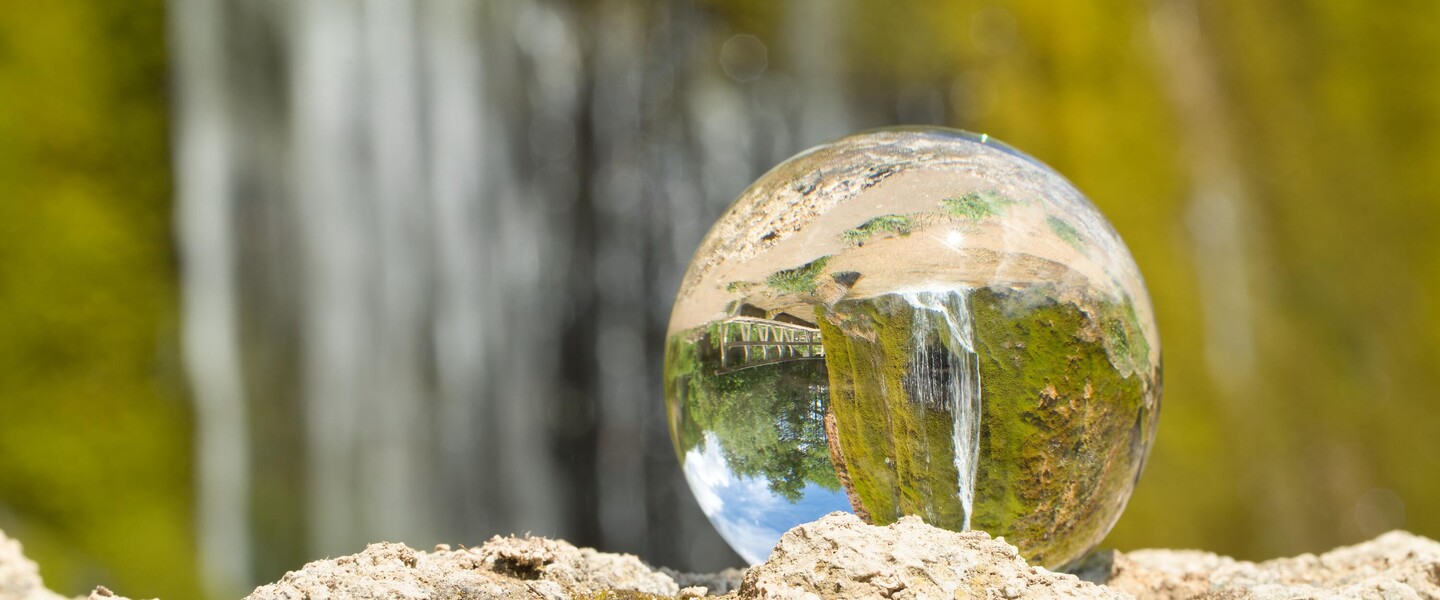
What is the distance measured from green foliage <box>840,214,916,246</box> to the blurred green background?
4659mm

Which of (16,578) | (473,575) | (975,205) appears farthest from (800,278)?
(16,578)

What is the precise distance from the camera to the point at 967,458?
253cm

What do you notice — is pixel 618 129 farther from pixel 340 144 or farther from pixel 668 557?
pixel 668 557

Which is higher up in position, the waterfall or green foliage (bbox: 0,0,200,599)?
green foliage (bbox: 0,0,200,599)

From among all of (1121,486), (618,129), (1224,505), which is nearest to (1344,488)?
(1224,505)

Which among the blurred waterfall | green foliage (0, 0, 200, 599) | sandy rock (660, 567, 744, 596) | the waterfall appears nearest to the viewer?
the waterfall

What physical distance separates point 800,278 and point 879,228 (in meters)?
0.17

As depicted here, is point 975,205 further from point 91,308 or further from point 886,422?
point 91,308

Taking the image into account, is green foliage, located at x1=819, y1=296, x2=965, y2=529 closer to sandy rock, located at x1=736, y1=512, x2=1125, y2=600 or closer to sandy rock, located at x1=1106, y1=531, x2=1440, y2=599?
sandy rock, located at x1=736, y1=512, x2=1125, y2=600

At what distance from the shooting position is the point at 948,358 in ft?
8.14

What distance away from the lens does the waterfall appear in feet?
8.11

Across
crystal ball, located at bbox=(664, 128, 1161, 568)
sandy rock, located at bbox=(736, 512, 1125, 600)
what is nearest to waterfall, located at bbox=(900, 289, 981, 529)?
crystal ball, located at bbox=(664, 128, 1161, 568)

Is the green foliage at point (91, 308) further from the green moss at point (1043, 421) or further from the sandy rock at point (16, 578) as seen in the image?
the green moss at point (1043, 421)

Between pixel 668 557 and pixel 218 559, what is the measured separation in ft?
9.09
